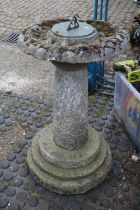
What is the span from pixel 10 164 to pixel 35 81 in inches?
84.0

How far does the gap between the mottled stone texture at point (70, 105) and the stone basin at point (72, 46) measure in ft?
0.92

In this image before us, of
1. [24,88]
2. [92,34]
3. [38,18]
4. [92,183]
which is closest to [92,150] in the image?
[92,183]

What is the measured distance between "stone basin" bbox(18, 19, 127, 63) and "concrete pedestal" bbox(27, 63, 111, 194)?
12.2 inches

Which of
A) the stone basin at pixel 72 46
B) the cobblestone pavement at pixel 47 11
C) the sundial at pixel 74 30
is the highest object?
the sundial at pixel 74 30

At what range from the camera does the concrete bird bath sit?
312 cm

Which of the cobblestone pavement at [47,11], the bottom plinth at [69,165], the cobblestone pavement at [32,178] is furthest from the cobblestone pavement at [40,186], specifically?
the cobblestone pavement at [47,11]

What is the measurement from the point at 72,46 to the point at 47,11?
6.46 m

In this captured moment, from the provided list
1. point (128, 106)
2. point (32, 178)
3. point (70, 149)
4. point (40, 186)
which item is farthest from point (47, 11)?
point (40, 186)

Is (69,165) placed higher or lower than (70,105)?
lower

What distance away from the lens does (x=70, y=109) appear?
12.2 ft

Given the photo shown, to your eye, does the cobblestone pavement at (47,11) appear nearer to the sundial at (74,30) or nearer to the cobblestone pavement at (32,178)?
the cobblestone pavement at (32,178)

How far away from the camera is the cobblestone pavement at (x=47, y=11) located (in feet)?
27.6

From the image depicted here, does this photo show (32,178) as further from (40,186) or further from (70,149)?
(70,149)

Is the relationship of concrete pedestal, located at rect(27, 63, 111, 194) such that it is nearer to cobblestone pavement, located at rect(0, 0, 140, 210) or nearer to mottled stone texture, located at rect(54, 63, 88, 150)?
mottled stone texture, located at rect(54, 63, 88, 150)
